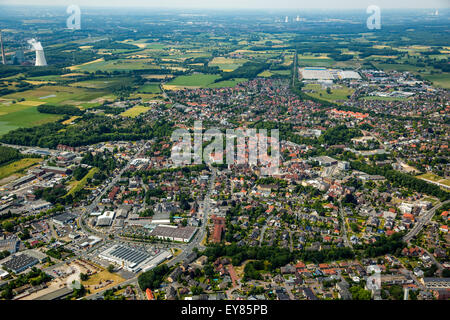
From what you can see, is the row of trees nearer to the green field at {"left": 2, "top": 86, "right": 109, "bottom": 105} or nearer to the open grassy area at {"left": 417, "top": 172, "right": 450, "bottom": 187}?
the open grassy area at {"left": 417, "top": 172, "right": 450, "bottom": 187}

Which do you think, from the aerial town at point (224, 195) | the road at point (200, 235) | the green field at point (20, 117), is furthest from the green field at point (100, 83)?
the road at point (200, 235)

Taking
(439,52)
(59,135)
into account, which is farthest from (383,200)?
(439,52)

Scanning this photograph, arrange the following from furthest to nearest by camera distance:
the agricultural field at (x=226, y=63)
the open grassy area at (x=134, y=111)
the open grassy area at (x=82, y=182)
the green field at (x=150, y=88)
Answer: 1. the agricultural field at (x=226, y=63)
2. the green field at (x=150, y=88)
3. the open grassy area at (x=134, y=111)
4. the open grassy area at (x=82, y=182)

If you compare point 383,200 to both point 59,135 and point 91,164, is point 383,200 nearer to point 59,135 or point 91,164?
point 91,164

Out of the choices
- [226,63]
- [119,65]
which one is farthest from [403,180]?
[119,65]

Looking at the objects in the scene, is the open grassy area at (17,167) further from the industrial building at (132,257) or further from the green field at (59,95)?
the green field at (59,95)

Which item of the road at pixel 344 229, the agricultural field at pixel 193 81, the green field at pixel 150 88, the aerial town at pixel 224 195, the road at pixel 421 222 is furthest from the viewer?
the agricultural field at pixel 193 81

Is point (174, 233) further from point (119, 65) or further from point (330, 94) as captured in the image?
point (119, 65)
